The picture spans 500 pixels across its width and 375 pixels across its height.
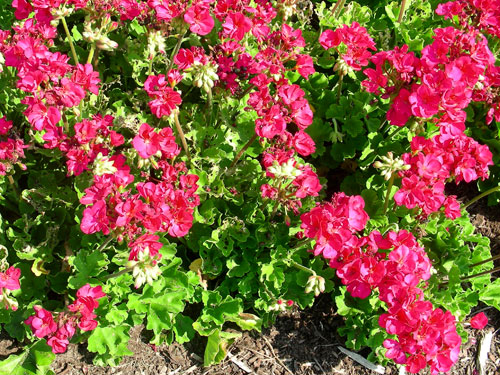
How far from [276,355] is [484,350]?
1.43 metres

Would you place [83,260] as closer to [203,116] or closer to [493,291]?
[203,116]

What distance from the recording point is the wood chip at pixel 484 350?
364cm

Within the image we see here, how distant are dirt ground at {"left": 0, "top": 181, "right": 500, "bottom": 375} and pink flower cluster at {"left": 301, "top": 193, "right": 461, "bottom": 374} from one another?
86 centimetres

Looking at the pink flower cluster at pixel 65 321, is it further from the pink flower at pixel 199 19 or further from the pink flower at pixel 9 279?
the pink flower at pixel 199 19

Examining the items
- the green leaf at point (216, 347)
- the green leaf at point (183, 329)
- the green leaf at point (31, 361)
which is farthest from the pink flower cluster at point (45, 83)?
the green leaf at point (216, 347)

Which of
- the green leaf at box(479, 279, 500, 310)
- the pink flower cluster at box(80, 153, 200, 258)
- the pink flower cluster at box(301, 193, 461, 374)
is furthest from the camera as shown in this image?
the green leaf at box(479, 279, 500, 310)

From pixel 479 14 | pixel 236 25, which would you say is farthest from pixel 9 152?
pixel 479 14

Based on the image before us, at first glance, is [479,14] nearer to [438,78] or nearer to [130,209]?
[438,78]

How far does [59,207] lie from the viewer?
332 cm

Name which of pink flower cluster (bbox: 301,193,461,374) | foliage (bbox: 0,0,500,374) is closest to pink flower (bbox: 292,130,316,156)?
foliage (bbox: 0,0,500,374)

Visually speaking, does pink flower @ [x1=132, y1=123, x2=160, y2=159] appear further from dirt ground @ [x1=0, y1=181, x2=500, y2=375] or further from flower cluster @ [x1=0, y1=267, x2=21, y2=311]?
dirt ground @ [x1=0, y1=181, x2=500, y2=375]

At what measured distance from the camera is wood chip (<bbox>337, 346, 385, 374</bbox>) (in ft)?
11.4

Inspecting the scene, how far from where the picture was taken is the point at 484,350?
3699mm

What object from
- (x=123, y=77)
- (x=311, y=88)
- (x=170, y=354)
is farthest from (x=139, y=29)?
(x=170, y=354)
